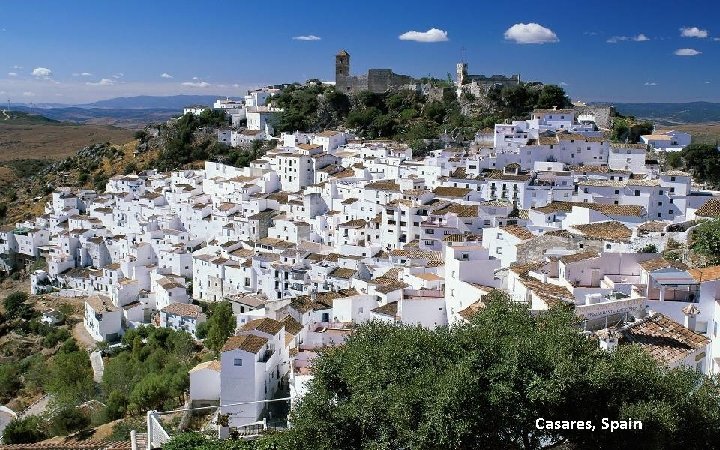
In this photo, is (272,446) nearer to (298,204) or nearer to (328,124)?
(298,204)

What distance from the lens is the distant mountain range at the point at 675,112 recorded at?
87.8 metres

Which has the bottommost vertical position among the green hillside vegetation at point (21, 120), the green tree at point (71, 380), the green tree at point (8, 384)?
the green tree at point (8, 384)

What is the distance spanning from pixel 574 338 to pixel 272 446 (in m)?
5.97

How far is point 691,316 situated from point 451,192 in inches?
661

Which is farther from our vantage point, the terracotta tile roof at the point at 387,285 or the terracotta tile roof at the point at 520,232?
the terracotta tile roof at the point at 520,232

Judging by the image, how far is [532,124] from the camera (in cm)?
3844

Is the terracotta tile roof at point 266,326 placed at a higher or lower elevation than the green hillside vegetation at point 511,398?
lower

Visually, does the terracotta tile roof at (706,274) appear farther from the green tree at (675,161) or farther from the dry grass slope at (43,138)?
the dry grass slope at (43,138)

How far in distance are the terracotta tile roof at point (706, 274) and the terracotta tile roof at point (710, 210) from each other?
960cm

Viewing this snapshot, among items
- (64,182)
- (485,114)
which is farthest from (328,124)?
(64,182)

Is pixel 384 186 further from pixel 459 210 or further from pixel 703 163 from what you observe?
pixel 703 163

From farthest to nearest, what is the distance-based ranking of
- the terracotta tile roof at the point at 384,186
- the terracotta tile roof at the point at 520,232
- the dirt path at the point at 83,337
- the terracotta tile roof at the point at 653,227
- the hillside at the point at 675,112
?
the hillside at the point at 675,112
the terracotta tile roof at the point at 384,186
the dirt path at the point at 83,337
the terracotta tile roof at the point at 520,232
the terracotta tile roof at the point at 653,227

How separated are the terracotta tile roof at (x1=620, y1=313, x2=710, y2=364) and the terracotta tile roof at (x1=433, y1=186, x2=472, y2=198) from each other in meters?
16.4

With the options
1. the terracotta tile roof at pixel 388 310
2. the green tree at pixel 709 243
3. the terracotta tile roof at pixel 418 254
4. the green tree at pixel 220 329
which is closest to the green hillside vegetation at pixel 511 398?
the terracotta tile roof at pixel 388 310
